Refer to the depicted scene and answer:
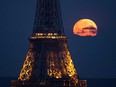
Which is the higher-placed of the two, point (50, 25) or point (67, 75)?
point (50, 25)

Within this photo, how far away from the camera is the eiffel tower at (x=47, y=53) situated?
16775 centimetres

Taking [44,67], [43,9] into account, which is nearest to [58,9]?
[43,9]

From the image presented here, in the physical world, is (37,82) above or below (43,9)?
below

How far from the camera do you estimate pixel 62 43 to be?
168750 mm

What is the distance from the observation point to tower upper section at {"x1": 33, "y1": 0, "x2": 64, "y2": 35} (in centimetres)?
16988

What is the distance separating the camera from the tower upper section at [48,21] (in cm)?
16988

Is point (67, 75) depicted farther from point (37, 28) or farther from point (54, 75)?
point (37, 28)

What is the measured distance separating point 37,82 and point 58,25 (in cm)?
1495

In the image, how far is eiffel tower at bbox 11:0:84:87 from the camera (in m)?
168

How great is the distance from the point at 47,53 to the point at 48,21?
25.6 ft

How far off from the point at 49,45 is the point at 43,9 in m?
8.95

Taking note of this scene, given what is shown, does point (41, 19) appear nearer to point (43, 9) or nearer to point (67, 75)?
point (43, 9)

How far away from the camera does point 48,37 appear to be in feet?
557

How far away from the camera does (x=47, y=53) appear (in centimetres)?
17000
